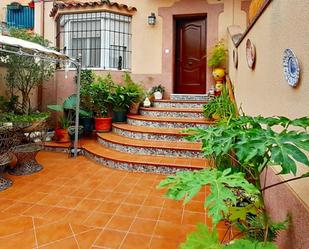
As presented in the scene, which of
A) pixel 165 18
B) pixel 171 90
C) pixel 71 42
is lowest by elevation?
pixel 171 90

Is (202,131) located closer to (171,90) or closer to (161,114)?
(161,114)

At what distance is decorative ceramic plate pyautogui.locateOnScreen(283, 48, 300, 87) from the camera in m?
1.68

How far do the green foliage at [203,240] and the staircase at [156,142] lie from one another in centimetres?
271

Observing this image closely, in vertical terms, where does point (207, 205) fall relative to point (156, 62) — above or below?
below

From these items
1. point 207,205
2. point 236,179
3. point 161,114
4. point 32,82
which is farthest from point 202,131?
point 32,82

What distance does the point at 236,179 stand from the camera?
4.47 feet

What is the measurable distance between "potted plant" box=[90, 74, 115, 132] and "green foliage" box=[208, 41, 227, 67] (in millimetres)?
2624

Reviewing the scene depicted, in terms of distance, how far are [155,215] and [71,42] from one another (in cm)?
626

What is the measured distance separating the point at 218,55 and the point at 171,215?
186 inches

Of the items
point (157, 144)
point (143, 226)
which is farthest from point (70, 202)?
point (157, 144)

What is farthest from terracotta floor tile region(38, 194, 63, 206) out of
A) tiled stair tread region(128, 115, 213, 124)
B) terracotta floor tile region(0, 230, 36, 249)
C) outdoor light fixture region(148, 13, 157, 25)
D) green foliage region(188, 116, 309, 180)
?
outdoor light fixture region(148, 13, 157, 25)

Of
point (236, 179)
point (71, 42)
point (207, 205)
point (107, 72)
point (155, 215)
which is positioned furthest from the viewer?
point (71, 42)

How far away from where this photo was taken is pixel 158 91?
7.04m

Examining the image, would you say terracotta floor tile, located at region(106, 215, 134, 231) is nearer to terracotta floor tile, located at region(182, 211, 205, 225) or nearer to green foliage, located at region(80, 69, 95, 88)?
terracotta floor tile, located at region(182, 211, 205, 225)
